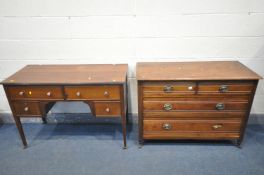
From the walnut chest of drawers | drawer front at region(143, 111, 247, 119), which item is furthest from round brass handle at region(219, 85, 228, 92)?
drawer front at region(143, 111, 247, 119)

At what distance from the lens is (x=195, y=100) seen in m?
1.84

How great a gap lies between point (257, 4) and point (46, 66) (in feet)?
7.02

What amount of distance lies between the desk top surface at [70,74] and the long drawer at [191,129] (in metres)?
0.54

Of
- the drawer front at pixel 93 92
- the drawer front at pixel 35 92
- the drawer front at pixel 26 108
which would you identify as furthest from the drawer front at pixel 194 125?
the drawer front at pixel 26 108

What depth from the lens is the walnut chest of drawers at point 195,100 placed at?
1.76m

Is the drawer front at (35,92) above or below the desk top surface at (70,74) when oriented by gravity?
below

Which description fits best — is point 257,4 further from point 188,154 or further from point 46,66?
point 46,66

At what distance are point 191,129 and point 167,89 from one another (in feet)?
Answer: 1.63

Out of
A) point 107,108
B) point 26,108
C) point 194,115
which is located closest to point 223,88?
point 194,115

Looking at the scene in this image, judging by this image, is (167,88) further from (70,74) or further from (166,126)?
(70,74)

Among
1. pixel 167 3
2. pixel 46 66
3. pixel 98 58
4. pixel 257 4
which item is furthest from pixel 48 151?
pixel 257 4

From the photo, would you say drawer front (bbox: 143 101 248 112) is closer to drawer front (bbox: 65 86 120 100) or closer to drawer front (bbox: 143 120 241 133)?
drawer front (bbox: 143 120 241 133)

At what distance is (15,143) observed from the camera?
7.32 feet

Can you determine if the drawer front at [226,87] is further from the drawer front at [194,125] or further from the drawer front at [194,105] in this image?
the drawer front at [194,125]
